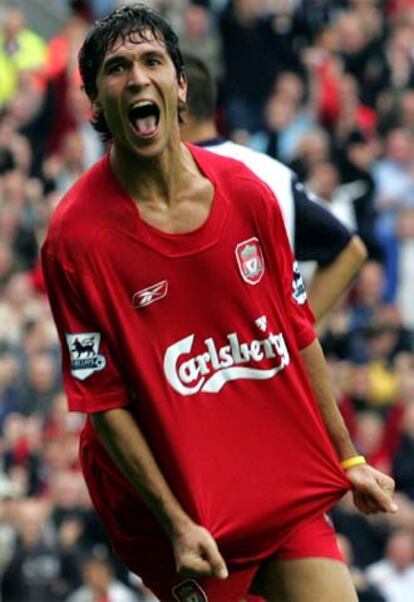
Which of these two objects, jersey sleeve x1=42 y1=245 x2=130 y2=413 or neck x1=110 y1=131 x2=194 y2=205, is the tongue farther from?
jersey sleeve x1=42 y1=245 x2=130 y2=413

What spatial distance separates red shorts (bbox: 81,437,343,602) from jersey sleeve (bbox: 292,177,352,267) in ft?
4.61

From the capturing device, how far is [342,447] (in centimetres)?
729

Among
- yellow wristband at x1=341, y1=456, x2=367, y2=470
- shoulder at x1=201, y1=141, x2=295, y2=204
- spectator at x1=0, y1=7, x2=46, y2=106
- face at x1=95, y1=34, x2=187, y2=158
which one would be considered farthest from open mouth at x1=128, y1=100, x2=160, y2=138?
spectator at x1=0, y1=7, x2=46, y2=106

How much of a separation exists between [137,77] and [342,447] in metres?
1.28

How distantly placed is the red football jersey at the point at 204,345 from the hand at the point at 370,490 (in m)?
0.12

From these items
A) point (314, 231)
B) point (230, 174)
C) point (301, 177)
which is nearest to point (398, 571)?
point (301, 177)

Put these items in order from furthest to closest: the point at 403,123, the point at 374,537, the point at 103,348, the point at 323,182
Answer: the point at 403,123 → the point at 323,182 → the point at 374,537 → the point at 103,348

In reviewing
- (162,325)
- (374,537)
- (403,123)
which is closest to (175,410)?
(162,325)

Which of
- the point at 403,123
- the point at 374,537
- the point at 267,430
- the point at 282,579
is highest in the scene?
the point at 267,430

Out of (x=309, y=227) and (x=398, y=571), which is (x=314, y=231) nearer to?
(x=309, y=227)

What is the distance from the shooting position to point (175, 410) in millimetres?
6969

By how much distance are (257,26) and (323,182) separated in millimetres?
2746

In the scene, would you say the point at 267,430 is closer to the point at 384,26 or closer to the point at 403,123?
the point at 403,123

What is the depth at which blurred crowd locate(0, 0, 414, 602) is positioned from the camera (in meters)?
14.4
